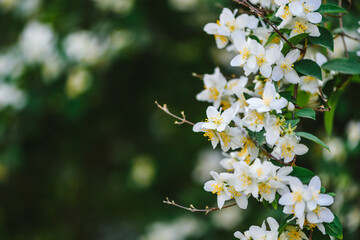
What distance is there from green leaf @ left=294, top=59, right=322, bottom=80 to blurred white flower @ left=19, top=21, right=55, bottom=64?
1.49 m

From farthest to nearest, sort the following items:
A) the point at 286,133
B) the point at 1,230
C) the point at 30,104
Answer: the point at 1,230 → the point at 30,104 → the point at 286,133

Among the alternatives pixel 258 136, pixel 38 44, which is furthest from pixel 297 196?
pixel 38 44

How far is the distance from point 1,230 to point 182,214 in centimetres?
143

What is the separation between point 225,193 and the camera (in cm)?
76

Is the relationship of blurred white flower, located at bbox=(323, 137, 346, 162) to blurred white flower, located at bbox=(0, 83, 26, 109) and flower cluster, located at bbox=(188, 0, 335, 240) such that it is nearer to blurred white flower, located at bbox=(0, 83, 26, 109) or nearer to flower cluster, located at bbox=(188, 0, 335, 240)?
flower cluster, located at bbox=(188, 0, 335, 240)

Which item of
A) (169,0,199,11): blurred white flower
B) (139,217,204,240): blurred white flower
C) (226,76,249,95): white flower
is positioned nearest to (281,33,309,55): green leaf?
(226,76,249,95): white flower

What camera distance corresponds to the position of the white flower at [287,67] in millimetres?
756

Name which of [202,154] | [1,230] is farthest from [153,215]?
[1,230]

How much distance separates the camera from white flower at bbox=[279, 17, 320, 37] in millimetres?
754

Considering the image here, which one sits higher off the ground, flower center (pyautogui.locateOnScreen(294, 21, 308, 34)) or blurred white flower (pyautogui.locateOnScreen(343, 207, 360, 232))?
flower center (pyautogui.locateOnScreen(294, 21, 308, 34))

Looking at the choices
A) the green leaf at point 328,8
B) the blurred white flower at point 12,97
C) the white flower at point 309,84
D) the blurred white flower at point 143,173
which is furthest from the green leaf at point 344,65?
the blurred white flower at point 143,173

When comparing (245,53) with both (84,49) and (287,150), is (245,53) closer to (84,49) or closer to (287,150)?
(287,150)

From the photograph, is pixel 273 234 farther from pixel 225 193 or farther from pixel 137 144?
pixel 137 144

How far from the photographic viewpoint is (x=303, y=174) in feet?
2.35
